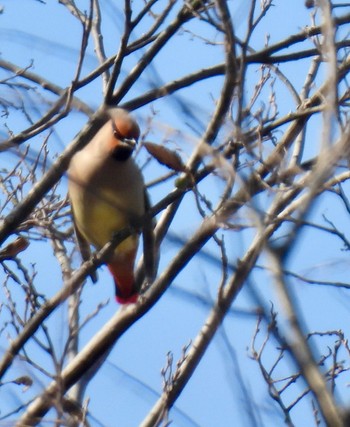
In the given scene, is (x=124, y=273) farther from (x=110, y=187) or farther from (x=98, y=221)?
(x=110, y=187)

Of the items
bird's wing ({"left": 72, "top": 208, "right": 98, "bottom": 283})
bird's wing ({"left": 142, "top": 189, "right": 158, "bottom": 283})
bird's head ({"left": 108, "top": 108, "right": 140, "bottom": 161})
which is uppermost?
bird's head ({"left": 108, "top": 108, "right": 140, "bottom": 161})

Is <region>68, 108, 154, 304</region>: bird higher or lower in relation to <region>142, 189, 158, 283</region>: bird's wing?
higher

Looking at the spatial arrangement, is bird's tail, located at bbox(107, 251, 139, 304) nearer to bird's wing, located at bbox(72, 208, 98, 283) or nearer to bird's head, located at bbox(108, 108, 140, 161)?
bird's wing, located at bbox(72, 208, 98, 283)

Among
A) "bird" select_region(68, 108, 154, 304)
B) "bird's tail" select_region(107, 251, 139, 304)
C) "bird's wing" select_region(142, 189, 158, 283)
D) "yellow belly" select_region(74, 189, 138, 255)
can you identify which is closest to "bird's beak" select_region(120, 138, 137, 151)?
"bird" select_region(68, 108, 154, 304)

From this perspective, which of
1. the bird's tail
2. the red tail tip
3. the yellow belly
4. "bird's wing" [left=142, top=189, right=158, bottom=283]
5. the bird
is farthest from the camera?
the bird's tail

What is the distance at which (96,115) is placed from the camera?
3373mm

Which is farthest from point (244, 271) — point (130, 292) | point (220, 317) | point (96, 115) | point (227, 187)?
point (130, 292)

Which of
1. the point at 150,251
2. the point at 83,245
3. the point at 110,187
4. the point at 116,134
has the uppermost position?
the point at 116,134

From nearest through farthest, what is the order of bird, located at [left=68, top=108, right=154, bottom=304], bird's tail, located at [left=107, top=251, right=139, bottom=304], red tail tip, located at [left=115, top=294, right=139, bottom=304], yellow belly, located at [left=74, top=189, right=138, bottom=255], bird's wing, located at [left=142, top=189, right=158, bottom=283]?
bird's wing, located at [left=142, top=189, right=158, bottom=283] → bird, located at [left=68, top=108, right=154, bottom=304] → yellow belly, located at [left=74, top=189, right=138, bottom=255] → red tail tip, located at [left=115, top=294, right=139, bottom=304] → bird's tail, located at [left=107, top=251, right=139, bottom=304]

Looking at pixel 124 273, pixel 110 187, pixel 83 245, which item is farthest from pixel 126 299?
pixel 110 187

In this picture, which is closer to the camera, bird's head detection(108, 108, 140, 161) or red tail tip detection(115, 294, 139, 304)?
bird's head detection(108, 108, 140, 161)

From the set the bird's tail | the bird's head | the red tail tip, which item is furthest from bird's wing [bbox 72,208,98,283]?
the bird's head

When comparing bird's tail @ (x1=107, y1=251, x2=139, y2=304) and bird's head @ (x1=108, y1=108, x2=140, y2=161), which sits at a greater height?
bird's head @ (x1=108, y1=108, x2=140, y2=161)

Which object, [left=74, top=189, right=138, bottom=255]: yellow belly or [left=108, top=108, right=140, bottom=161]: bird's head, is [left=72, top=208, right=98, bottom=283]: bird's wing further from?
[left=108, top=108, right=140, bottom=161]: bird's head
